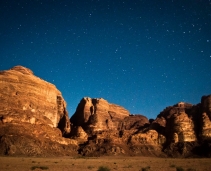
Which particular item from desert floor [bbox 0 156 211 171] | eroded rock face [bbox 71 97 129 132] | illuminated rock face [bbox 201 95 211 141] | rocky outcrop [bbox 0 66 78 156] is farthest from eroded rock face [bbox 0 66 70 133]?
illuminated rock face [bbox 201 95 211 141]

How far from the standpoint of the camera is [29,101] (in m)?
86.3

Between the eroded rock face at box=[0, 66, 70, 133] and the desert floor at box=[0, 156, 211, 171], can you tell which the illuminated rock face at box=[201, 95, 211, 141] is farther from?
the desert floor at box=[0, 156, 211, 171]

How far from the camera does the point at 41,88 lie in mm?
96125

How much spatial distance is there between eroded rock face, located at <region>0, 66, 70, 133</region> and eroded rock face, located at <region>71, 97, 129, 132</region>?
40.0 feet

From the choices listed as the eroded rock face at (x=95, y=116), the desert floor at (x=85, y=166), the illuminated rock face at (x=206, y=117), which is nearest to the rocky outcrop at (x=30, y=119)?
the eroded rock face at (x=95, y=116)

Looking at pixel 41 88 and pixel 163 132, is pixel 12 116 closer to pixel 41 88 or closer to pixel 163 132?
pixel 41 88

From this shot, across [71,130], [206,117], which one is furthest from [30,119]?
[206,117]

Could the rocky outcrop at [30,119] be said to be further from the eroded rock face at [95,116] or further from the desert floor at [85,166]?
the desert floor at [85,166]

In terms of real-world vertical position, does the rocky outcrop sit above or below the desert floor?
above

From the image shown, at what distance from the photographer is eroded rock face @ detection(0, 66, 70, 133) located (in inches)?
2968

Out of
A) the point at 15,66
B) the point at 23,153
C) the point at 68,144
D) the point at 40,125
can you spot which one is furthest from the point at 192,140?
the point at 15,66

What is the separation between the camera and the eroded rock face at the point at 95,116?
11106cm

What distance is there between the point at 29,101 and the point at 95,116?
1465 inches

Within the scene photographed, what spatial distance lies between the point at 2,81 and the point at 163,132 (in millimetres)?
70352
